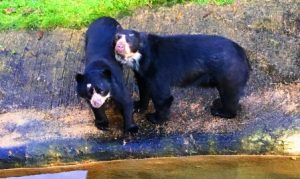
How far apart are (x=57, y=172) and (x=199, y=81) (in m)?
1.63

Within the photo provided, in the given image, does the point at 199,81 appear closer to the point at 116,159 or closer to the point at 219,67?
the point at 219,67

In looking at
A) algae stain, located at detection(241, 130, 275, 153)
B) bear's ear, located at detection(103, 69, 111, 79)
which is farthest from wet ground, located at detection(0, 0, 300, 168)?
bear's ear, located at detection(103, 69, 111, 79)

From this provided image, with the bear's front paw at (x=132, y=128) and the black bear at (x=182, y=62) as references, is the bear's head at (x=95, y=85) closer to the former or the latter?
the black bear at (x=182, y=62)

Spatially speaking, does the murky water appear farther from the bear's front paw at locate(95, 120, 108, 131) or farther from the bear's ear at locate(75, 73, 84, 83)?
the bear's ear at locate(75, 73, 84, 83)

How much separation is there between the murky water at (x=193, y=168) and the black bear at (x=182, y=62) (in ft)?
1.80

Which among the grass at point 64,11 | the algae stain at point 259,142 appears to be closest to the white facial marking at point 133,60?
the algae stain at point 259,142

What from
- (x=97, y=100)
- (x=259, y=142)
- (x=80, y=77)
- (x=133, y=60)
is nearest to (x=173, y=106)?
(x=133, y=60)

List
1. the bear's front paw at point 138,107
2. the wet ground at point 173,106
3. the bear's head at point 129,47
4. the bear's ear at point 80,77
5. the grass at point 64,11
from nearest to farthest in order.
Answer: the bear's ear at point 80,77, the bear's head at point 129,47, the wet ground at point 173,106, the bear's front paw at point 138,107, the grass at point 64,11

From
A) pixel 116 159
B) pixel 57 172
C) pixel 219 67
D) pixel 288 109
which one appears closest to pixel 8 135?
pixel 57 172

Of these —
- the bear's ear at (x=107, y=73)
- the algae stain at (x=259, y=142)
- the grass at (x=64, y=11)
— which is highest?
the grass at (x=64, y=11)

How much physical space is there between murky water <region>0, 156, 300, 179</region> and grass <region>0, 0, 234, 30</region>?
220 centimetres

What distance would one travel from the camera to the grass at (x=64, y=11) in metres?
8.63

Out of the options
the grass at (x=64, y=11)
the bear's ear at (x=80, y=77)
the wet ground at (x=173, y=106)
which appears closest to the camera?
the bear's ear at (x=80, y=77)

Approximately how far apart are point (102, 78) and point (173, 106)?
105cm
